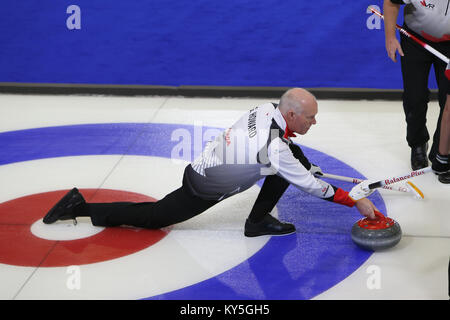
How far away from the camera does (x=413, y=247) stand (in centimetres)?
409

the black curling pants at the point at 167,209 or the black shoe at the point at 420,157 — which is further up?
the black curling pants at the point at 167,209

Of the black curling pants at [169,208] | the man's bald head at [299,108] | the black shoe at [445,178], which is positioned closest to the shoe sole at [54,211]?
the black curling pants at [169,208]

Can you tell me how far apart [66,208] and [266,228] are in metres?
1.41

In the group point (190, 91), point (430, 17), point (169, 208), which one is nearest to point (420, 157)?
point (430, 17)

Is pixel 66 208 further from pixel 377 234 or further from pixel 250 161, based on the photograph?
pixel 377 234

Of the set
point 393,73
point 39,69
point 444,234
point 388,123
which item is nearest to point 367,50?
point 393,73

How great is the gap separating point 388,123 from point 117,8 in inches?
133

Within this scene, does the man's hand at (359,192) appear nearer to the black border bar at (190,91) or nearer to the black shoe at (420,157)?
the black shoe at (420,157)

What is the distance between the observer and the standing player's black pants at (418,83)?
5000 mm

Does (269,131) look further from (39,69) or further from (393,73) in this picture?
(39,69)

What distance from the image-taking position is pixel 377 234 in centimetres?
392

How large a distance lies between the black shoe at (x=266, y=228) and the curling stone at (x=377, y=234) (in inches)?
20.4

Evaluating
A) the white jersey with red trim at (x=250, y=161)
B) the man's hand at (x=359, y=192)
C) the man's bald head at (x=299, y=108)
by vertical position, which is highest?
the man's bald head at (x=299, y=108)

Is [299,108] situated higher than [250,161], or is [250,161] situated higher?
[299,108]
